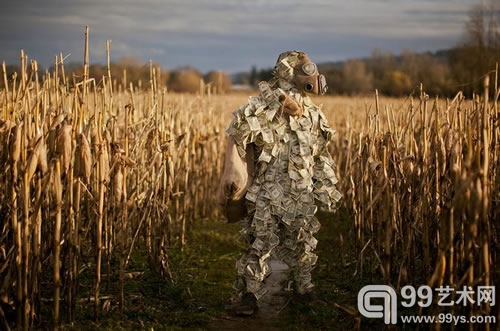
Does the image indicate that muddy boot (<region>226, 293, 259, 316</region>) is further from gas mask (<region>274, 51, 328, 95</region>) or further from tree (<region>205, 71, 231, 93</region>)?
tree (<region>205, 71, 231, 93</region>)

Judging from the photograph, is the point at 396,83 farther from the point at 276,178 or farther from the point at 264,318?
the point at 264,318

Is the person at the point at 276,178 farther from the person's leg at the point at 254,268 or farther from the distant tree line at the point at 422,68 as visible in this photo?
the distant tree line at the point at 422,68

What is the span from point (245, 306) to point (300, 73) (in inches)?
69.8

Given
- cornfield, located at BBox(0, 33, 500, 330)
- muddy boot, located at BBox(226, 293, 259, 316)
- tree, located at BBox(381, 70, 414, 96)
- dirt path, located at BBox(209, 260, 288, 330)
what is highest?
tree, located at BBox(381, 70, 414, 96)

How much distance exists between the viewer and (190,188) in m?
7.38

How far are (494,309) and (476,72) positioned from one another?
16.3 meters

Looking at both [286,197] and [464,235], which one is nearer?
[464,235]

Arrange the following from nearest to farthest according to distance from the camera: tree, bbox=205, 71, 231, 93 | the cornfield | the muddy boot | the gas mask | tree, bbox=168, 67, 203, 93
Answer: the cornfield → the muddy boot → the gas mask → tree, bbox=205, 71, 231, 93 → tree, bbox=168, 67, 203, 93

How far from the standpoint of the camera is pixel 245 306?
427 centimetres

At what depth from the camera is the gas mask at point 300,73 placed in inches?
172

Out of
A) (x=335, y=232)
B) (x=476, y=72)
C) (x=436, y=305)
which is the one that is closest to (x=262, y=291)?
(x=436, y=305)

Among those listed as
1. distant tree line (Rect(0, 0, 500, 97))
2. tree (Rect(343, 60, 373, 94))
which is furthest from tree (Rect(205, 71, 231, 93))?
tree (Rect(343, 60, 373, 94))

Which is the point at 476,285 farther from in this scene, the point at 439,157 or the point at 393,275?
the point at 393,275

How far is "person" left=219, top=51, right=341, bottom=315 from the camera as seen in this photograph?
422 centimetres
